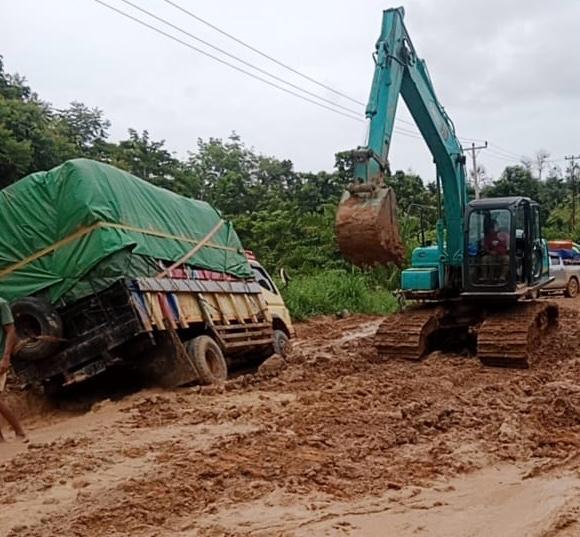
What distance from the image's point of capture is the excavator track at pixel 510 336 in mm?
10062

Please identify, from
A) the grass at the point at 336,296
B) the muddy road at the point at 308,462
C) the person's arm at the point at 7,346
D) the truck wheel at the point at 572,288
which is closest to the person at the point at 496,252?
the muddy road at the point at 308,462

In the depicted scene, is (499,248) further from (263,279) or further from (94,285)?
(94,285)

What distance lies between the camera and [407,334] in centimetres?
1094

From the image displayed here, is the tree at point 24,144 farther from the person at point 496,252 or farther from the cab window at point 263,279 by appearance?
the person at point 496,252

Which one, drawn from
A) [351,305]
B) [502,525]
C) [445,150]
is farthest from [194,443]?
[351,305]

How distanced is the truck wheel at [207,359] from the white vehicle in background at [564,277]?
53.3ft

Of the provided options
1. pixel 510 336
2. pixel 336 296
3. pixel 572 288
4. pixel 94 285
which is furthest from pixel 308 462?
pixel 572 288

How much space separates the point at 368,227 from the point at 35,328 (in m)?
4.10

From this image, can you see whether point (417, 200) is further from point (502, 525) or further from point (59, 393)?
point (502, 525)

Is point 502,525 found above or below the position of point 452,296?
below

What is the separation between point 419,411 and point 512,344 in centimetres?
347

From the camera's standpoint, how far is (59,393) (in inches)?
352

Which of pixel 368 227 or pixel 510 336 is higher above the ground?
pixel 368 227

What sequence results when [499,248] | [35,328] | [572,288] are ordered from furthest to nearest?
1. [572,288]
2. [499,248]
3. [35,328]
